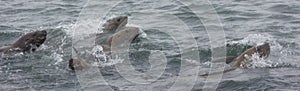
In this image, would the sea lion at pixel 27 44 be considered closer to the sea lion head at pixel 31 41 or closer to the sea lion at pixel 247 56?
the sea lion head at pixel 31 41

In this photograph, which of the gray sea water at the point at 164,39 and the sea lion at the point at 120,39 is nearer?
the gray sea water at the point at 164,39

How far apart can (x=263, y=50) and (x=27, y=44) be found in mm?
5103

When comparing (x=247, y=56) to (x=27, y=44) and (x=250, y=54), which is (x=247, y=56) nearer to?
(x=250, y=54)

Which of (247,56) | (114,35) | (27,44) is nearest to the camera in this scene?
(247,56)

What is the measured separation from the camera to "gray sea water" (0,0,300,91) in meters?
10.8

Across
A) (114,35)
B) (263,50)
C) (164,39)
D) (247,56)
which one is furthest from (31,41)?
(263,50)

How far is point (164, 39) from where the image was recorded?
49.0 ft

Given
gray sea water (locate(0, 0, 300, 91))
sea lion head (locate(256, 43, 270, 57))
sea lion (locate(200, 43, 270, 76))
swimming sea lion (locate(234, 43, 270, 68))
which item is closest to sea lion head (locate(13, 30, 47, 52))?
gray sea water (locate(0, 0, 300, 91))

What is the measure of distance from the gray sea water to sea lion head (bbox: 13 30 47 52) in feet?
0.61

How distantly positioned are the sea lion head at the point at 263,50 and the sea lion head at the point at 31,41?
15.6ft

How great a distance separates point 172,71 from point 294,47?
3275 mm

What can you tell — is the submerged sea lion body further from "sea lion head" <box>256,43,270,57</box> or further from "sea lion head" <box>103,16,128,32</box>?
"sea lion head" <box>256,43,270,57</box>

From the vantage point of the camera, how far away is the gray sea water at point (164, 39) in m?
10.8

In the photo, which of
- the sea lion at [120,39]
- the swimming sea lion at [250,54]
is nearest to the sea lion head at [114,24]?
the sea lion at [120,39]
